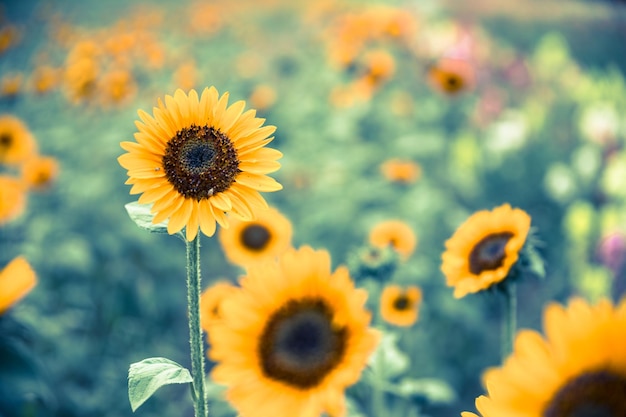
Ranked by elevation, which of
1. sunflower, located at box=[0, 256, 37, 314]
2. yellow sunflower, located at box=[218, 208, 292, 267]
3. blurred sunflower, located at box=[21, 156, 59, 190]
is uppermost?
blurred sunflower, located at box=[21, 156, 59, 190]

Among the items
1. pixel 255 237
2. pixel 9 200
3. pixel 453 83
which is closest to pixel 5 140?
pixel 9 200

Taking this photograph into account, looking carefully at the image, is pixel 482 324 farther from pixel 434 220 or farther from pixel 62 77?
pixel 62 77

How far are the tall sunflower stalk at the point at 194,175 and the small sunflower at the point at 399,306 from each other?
0.51m

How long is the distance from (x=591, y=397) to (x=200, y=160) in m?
0.36

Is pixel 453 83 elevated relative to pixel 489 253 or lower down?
elevated

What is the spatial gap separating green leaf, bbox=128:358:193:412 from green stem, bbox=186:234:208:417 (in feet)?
0.07

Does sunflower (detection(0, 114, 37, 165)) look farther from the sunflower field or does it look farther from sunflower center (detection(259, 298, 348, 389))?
sunflower center (detection(259, 298, 348, 389))

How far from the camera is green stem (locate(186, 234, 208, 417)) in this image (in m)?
0.50

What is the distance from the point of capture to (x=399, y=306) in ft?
3.29

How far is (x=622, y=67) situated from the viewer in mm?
2309

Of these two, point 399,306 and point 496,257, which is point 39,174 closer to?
point 399,306

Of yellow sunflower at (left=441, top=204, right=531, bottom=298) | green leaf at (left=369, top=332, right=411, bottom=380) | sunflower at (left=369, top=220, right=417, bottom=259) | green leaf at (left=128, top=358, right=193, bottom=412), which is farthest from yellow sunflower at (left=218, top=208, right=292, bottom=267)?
green leaf at (left=128, top=358, right=193, bottom=412)

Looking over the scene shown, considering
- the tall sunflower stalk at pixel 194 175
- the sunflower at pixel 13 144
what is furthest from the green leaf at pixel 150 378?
the sunflower at pixel 13 144

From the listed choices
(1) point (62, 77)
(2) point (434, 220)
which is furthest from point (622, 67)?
(1) point (62, 77)
